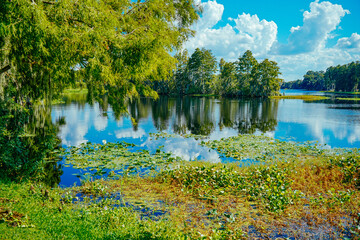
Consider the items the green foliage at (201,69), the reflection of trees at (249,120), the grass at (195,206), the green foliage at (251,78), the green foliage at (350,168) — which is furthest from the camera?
the green foliage at (201,69)

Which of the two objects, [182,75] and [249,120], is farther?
[182,75]

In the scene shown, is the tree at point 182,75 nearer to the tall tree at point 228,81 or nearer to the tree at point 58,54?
the tall tree at point 228,81

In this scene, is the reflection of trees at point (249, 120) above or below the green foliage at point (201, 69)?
below

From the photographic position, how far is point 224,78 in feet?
270

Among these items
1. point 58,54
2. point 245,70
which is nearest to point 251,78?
point 245,70

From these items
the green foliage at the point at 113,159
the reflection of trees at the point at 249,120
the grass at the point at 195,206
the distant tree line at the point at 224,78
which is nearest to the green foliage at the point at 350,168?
the grass at the point at 195,206

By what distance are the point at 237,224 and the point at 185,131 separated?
14.8 metres

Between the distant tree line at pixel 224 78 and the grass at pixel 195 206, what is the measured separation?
6445 centimetres

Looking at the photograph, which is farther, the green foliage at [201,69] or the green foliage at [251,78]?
the green foliage at [201,69]

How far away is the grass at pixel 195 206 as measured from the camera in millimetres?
4949

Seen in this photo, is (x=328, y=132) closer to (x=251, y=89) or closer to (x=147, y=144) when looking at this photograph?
(x=147, y=144)

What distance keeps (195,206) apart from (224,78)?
79.2 metres

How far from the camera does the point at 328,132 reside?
1991 centimetres

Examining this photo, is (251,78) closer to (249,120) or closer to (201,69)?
(201,69)
